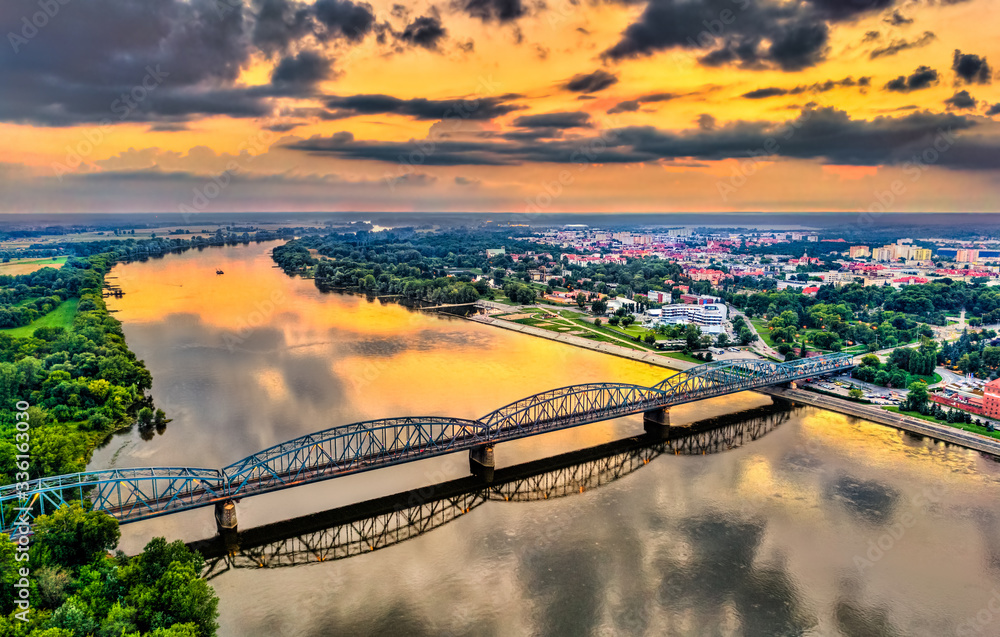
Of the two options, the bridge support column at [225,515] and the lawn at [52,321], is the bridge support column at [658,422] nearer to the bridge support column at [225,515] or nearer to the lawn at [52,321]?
the bridge support column at [225,515]

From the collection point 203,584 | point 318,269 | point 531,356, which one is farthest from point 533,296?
point 203,584

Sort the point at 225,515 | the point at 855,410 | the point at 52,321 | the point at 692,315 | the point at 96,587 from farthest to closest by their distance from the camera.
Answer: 1. the point at 692,315
2. the point at 52,321
3. the point at 855,410
4. the point at 225,515
5. the point at 96,587

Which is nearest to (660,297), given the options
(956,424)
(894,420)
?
(894,420)

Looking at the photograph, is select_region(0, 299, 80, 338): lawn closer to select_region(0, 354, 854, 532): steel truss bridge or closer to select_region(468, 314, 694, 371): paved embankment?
select_region(0, 354, 854, 532): steel truss bridge

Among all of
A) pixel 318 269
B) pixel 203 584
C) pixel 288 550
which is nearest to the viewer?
pixel 203 584

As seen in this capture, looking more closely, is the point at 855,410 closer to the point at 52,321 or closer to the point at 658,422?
the point at 658,422

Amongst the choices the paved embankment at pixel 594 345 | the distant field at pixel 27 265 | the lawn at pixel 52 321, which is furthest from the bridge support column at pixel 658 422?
the distant field at pixel 27 265

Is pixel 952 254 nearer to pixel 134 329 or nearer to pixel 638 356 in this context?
pixel 638 356
